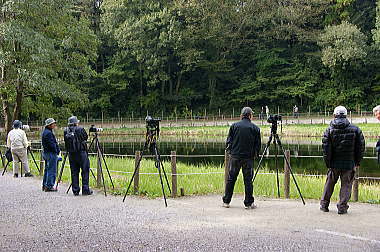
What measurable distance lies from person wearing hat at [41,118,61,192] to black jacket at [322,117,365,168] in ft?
19.4

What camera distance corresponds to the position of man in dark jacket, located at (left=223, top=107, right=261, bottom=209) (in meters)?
7.05

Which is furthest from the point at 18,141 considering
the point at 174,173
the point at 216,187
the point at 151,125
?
the point at 216,187

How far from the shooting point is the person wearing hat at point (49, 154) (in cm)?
930

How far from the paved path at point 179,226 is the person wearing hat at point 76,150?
0.52 meters

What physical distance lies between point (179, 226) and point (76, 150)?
345 centimetres

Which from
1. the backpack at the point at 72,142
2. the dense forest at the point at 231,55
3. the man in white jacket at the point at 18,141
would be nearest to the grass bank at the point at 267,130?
the dense forest at the point at 231,55

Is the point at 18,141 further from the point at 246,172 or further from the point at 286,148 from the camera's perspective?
the point at 286,148

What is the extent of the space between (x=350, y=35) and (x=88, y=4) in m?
28.8

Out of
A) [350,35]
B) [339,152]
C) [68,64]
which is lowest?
[339,152]

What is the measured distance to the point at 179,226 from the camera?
20.0ft

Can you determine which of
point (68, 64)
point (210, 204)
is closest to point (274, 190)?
point (210, 204)

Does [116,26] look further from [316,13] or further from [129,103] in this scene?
[316,13]

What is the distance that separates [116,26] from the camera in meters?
43.6

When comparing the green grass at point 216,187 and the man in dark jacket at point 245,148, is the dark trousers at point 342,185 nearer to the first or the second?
the man in dark jacket at point 245,148
